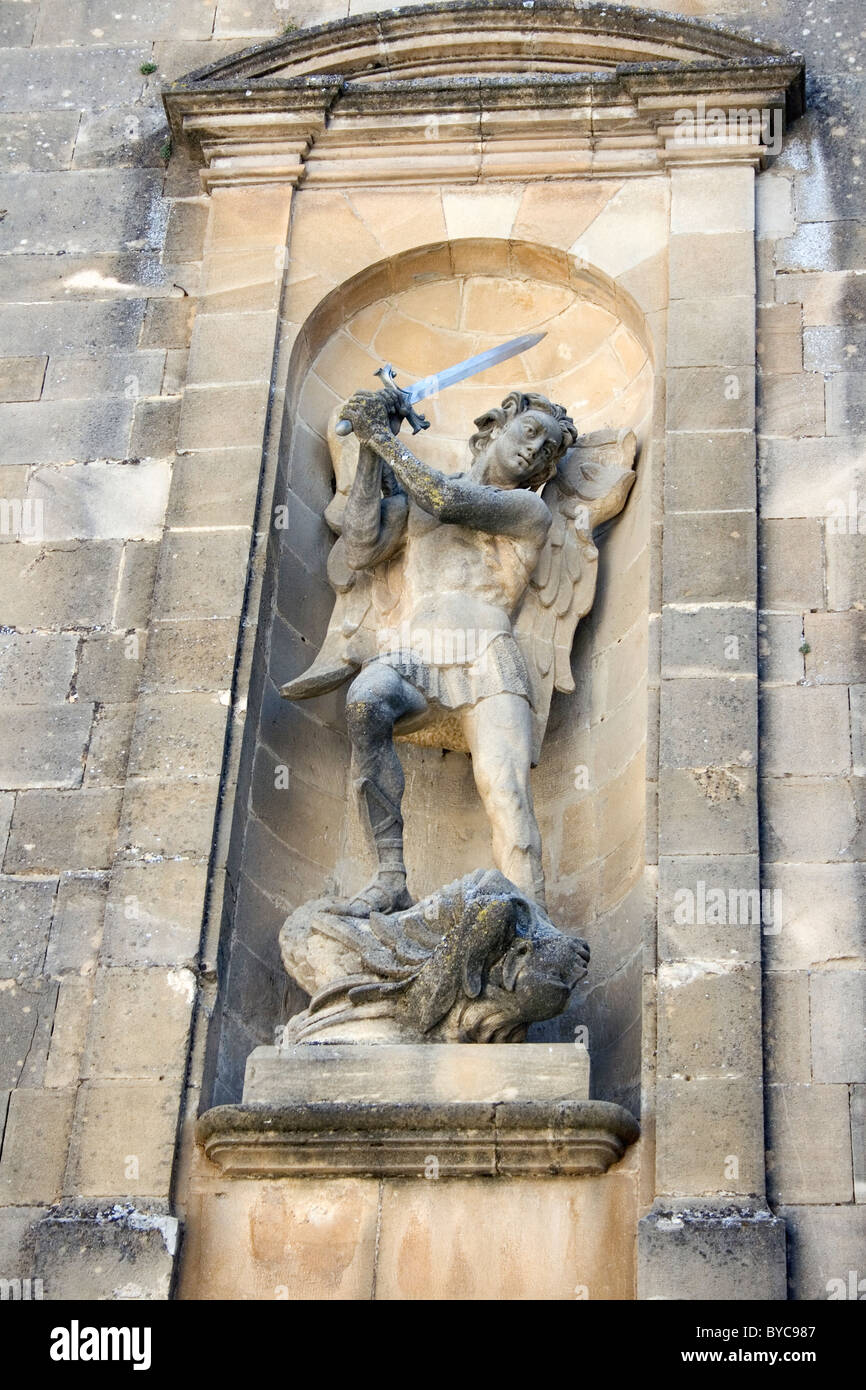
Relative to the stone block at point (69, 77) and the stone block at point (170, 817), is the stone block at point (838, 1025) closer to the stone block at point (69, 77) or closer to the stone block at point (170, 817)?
the stone block at point (170, 817)

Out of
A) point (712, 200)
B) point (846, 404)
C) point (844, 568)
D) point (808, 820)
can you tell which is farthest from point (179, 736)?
point (712, 200)

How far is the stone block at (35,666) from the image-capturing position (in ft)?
28.8

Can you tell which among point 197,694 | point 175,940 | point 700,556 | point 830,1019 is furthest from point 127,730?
point 830,1019

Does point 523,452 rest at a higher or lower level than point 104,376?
lower

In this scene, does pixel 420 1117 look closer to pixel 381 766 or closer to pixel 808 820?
pixel 381 766

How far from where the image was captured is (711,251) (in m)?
9.50

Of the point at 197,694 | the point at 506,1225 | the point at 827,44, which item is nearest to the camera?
the point at 506,1225

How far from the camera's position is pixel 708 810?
8000mm

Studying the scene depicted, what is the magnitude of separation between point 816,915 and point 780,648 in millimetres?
1107

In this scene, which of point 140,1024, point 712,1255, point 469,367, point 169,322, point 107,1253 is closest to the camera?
point 712,1255

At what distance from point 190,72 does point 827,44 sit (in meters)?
2.92

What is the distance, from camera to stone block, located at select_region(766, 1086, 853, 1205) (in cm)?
726

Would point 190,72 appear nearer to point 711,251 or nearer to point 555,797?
point 711,251

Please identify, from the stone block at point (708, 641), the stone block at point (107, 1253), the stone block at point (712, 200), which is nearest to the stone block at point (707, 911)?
the stone block at point (708, 641)
